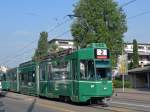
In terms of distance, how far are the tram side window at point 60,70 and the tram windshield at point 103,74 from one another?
2858mm

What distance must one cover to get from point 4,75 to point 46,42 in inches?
1575

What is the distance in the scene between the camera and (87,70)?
25.0 meters

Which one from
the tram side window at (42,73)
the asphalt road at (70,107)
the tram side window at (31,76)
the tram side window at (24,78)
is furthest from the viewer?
the tram side window at (24,78)

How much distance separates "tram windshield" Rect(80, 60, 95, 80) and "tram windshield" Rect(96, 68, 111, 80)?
289 mm

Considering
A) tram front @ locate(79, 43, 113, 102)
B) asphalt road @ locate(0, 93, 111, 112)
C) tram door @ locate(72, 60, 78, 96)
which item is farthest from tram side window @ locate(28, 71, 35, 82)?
tram front @ locate(79, 43, 113, 102)

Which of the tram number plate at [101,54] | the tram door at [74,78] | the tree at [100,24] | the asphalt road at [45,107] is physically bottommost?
the asphalt road at [45,107]

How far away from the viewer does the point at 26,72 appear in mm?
43094

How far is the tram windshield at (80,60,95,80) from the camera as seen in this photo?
24891 mm

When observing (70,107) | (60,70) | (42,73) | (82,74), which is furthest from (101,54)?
(42,73)

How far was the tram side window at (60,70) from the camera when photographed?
27.5m

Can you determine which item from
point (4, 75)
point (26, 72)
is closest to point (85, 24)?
point (4, 75)

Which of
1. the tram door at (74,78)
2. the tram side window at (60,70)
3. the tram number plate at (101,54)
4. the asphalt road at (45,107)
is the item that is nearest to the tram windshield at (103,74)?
the tram number plate at (101,54)

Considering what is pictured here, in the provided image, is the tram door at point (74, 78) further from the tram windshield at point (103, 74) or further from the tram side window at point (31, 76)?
the tram side window at point (31, 76)

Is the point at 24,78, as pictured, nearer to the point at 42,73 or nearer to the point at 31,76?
the point at 31,76
